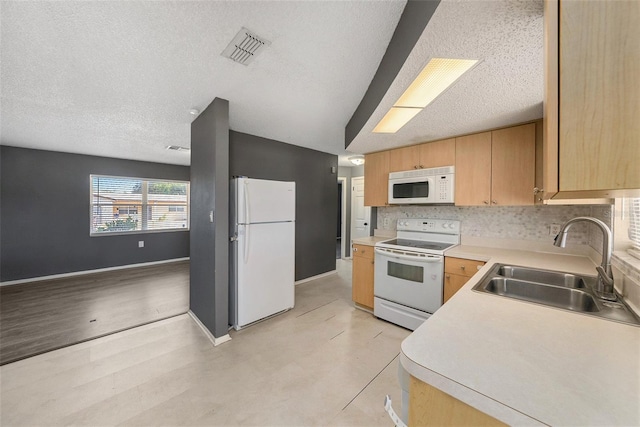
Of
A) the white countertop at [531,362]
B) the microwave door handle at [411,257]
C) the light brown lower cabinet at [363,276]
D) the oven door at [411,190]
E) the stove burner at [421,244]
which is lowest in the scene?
the light brown lower cabinet at [363,276]

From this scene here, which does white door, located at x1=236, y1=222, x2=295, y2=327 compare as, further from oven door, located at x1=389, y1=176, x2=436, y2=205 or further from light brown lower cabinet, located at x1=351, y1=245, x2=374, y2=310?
oven door, located at x1=389, y1=176, x2=436, y2=205

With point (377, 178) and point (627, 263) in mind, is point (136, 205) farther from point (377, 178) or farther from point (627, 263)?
point (627, 263)

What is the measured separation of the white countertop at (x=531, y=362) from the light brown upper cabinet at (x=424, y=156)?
1972 millimetres

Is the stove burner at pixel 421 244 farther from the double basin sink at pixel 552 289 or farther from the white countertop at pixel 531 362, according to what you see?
the white countertop at pixel 531 362

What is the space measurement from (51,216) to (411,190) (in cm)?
625

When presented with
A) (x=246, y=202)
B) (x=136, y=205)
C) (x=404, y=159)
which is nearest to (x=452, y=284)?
(x=404, y=159)

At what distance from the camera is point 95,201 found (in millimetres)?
4879

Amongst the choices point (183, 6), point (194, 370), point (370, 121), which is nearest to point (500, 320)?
point (370, 121)

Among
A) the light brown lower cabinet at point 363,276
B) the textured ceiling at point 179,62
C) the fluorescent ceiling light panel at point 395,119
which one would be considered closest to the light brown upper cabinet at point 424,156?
the fluorescent ceiling light panel at point 395,119

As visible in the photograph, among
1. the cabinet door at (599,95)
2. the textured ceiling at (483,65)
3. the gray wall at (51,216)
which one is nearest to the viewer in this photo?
the cabinet door at (599,95)

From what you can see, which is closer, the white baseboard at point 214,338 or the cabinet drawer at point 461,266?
the cabinet drawer at point 461,266

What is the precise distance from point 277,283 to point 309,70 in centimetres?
232

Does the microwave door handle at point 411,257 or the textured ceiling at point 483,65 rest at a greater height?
the textured ceiling at point 483,65

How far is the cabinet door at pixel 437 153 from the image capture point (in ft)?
8.76
